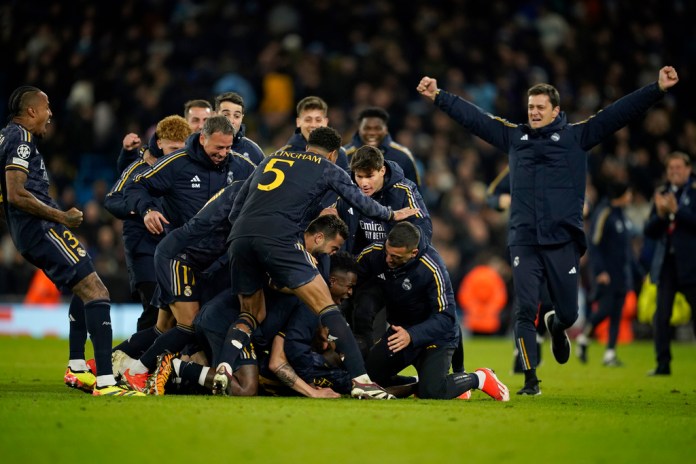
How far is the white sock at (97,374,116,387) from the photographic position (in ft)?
26.9

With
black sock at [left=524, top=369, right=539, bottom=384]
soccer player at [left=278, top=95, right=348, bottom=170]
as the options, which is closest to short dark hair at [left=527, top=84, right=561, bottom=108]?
soccer player at [left=278, top=95, right=348, bottom=170]

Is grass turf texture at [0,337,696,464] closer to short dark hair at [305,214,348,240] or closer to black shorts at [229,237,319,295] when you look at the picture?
black shorts at [229,237,319,295]

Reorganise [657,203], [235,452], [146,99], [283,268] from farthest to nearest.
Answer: [146,99] → [657,203] → [283,268] → [235,452]

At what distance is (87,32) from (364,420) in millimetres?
14985

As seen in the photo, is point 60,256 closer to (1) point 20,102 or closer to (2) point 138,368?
(2) point 138,368

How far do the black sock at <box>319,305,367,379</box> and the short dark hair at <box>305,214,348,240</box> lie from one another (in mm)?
770

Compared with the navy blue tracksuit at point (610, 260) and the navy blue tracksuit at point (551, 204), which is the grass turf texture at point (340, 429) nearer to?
the navy blue tracksuit at point (551, 204)

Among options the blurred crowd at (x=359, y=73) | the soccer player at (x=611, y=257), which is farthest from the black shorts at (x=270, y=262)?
the blurred crowd at (x=359, y=73)

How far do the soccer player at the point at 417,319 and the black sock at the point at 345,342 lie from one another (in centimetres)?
55

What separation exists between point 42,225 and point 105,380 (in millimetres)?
1246

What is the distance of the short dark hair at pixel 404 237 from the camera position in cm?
845

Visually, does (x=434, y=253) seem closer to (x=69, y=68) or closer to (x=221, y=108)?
(x=221, y=108)

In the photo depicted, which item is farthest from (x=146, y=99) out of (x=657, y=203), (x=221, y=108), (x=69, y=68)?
(x=657, y=203)

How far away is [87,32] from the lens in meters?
19.9
